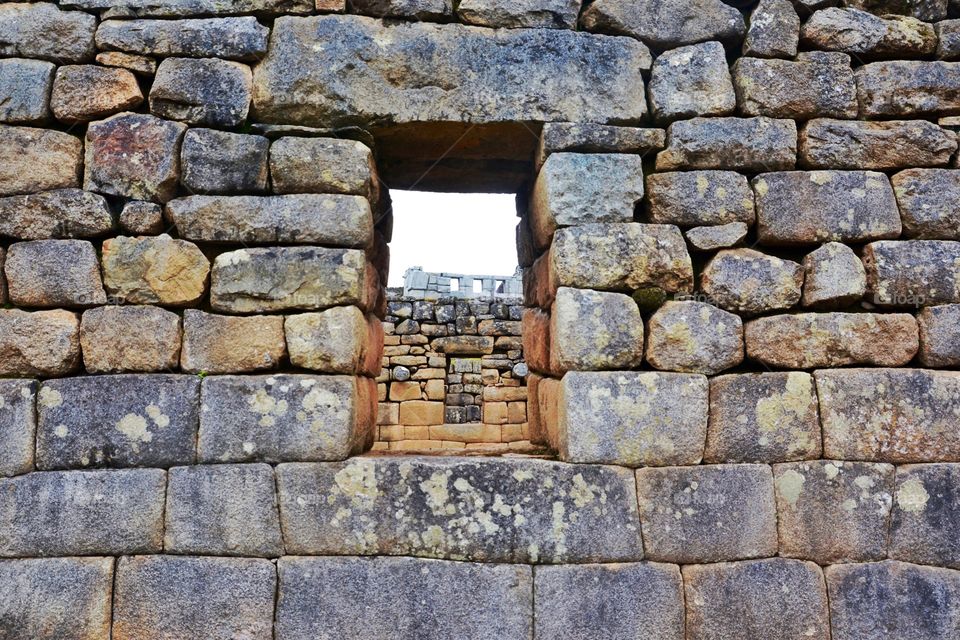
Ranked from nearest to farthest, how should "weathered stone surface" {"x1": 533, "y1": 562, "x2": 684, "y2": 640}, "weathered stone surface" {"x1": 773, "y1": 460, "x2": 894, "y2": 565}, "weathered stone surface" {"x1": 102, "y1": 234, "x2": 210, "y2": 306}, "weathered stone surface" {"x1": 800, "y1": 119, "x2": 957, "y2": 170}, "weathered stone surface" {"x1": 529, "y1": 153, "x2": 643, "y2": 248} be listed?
"weathered stone surface" {"x1": 533, "y1": 562, "x2": 684, "y2": 640} < "weathered stone surface" {"x1": 773, "y1": 460, "x2": 894, "y2": 565} < "weathered stone surface" {"x1": 102, "y1": 234, "x2": 210, "y2": 306} < "weathered stone surface" {"x1": 529, "y1": 153, "x2": 643, "y2": 248} < "weathered stone surface" {"x1": 800, "y1": 119, "x2": 957, "y2": 170}

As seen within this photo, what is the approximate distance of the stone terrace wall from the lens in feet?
8.94

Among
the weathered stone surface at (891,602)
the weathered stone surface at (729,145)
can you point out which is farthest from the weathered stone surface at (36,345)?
the weathered stone surface at (891,602)

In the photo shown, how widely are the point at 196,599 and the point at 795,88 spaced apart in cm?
390

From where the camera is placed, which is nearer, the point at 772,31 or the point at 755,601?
the point at 755,601

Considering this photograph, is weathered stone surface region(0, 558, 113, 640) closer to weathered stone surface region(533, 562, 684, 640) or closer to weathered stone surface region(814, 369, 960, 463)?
weathered stone surface region(533, 562, 684, 640)

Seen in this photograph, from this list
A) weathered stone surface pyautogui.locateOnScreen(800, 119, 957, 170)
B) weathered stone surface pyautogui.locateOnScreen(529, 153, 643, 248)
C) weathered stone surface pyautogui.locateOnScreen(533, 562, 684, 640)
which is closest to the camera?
weathered stone surface pyautogui.locateOnScreen(533, 562, 684, 640)

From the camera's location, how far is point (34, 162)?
2.98 metres

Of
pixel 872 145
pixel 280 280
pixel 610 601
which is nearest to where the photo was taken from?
pixel 610 601

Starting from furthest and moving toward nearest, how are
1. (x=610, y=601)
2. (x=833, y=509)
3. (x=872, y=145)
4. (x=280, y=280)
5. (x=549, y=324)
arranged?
(x=549, y=324), (x=872, y=145), (x=280, y=280), (x=833, y=509), (x=610, y=601)

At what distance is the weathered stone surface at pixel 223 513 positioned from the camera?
274 centimetres

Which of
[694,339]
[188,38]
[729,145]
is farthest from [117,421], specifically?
[729,145]

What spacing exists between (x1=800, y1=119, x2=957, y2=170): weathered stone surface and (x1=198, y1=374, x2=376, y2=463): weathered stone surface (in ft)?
8.87

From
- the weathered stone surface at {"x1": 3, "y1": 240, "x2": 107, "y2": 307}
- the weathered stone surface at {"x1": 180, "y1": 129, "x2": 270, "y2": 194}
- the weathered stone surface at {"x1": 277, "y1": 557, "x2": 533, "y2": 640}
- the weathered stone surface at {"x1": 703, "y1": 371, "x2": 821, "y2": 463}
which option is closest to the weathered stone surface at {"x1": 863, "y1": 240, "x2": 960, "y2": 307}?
the weathered stone surface at {"x1": 703, "y1": 371, "x2": 821, "y2": 463}

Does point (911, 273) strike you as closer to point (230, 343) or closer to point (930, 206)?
point (930, 206)
